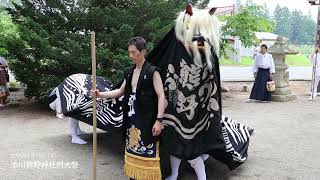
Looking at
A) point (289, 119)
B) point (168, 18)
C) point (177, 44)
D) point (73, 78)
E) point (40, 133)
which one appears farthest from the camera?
point (168, 18)

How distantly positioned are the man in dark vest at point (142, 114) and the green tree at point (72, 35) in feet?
13.9

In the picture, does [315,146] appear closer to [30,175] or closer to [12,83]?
[30,175]

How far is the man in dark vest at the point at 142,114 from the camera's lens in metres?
3.71

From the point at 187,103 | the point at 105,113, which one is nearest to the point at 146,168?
the point at 187,103

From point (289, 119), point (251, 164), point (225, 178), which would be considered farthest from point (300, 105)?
point (225, 178)

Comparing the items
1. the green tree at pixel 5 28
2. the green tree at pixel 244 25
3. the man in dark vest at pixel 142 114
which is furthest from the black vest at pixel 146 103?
the green tree at pixel 244 25

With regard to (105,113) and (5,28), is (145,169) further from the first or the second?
(5,28)

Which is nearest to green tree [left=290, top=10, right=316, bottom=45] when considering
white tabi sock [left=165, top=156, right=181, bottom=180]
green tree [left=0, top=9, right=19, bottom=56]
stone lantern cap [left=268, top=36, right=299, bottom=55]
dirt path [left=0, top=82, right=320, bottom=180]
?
stone lantern cap [left=268, top=36, right=299, bottom=55]

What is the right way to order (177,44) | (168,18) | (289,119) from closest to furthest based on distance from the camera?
(177,44)
(289,119)
(168,18)

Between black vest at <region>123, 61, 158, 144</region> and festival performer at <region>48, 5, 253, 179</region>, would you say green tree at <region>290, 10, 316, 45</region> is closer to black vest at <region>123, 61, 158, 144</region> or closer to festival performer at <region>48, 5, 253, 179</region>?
festival performer at <region>48, 5, 253, 179</region>

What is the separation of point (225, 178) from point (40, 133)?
3462 millimetres

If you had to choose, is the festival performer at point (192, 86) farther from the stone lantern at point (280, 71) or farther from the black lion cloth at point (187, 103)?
the stone lantern at point (280, 71)

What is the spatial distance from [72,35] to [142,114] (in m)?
4.95

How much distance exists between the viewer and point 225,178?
4520mm
